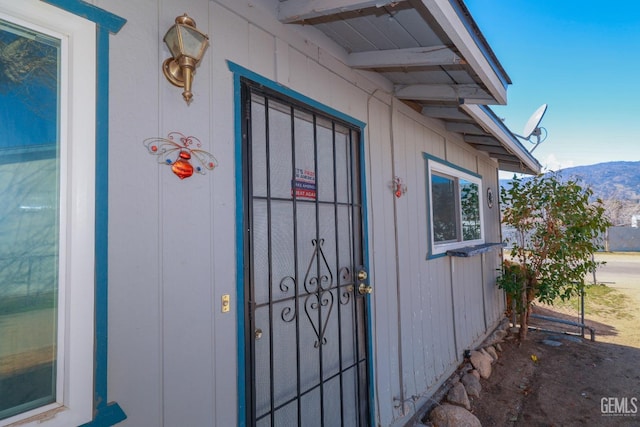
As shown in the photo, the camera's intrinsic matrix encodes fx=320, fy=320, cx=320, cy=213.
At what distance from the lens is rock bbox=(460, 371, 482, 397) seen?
3.02 m

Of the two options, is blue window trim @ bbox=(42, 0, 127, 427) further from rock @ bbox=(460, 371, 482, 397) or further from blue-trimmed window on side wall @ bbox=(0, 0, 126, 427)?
rock @ bbox=(460, 371, 482, 397)

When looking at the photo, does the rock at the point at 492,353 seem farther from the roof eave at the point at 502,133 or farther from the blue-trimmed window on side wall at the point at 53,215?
the blue-trimmed window on side wall at the point at 53,215

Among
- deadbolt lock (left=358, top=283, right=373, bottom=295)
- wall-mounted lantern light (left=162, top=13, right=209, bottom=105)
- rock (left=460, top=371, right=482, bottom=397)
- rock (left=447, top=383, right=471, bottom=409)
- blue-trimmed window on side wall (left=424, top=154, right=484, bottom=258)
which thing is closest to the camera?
wall-mounted lantern light (left=162, top=13, right=209, bottom=105)

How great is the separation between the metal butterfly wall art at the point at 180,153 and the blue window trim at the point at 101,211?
0.50ft

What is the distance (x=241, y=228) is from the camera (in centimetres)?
140

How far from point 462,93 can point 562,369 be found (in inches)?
130

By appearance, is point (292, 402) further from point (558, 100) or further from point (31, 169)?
point (558, 100)

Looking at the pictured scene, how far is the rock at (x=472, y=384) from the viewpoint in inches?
119

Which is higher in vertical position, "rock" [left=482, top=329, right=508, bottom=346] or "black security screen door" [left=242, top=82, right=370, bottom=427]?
"black security screen door" [left=242, top=82, right=370, bottom=427]

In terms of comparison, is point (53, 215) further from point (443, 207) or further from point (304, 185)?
point (443, 207)

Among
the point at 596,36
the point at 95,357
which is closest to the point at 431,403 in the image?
the point at 95,357

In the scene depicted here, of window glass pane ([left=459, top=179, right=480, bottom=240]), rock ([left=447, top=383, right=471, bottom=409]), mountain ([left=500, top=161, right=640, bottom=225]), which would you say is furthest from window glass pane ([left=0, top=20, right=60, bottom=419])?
mountain ([left=500, top=161, right=640, bottom=225])

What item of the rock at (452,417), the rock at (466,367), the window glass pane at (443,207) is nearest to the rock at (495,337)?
the rock at (466,367)

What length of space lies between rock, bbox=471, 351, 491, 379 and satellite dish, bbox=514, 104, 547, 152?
318 centimetres
